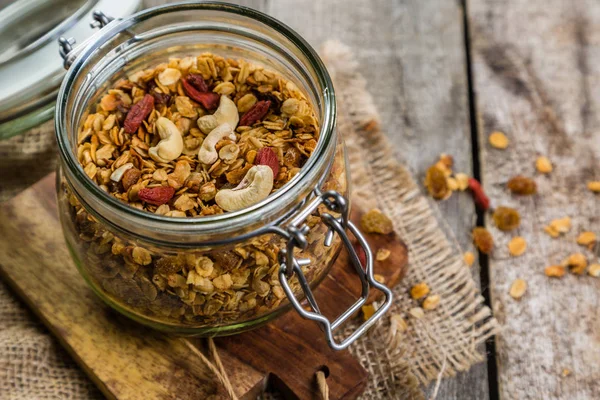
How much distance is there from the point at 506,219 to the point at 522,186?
0.20 ft

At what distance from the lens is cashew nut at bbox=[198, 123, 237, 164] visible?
0.76 meters

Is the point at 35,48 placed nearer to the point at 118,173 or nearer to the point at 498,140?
the point at 118,173

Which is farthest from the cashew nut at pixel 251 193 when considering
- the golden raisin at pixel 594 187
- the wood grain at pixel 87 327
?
the golden raisin at pixel 594 187

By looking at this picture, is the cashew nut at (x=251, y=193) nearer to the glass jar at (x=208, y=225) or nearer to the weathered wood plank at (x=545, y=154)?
the glass jar at (x=208, y=225)

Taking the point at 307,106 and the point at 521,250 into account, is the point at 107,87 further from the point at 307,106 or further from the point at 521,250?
the point at 521,250

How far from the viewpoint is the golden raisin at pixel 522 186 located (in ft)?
3.52

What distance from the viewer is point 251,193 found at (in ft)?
2.36

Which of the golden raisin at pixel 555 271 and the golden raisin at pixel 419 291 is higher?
the golden raisin at pixel 419 291

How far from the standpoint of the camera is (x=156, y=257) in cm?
72

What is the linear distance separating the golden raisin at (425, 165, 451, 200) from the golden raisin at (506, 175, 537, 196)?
0.09 meters

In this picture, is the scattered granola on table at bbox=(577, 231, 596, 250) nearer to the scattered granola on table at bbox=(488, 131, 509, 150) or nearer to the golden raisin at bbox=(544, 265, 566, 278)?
the golden raisin at bbox=(544, 265, 566, 278)

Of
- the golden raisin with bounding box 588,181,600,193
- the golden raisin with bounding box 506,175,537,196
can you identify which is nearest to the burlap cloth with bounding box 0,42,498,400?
the golden raisin with bounding box 506,175,537,196

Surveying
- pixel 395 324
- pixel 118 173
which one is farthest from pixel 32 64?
pixel 395 324

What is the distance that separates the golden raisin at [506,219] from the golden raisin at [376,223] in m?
0.19
